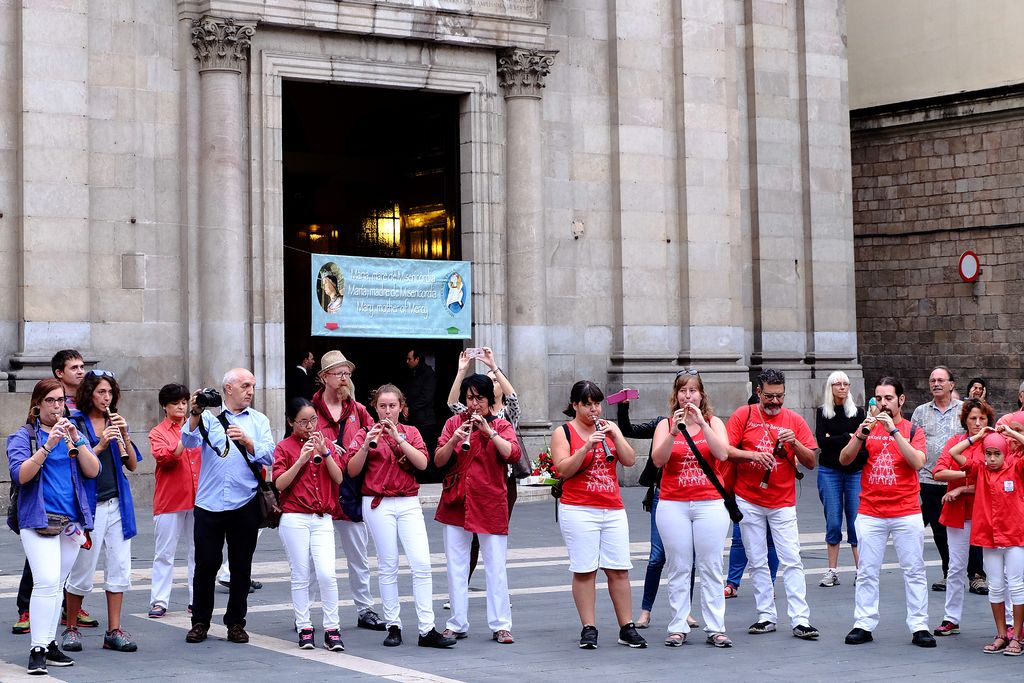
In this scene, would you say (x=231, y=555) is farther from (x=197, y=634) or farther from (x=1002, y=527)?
(x=1002, y=527)

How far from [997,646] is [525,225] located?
13.4 m

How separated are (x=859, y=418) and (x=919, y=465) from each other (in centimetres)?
247

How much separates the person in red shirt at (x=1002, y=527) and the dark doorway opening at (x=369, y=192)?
12.9 m

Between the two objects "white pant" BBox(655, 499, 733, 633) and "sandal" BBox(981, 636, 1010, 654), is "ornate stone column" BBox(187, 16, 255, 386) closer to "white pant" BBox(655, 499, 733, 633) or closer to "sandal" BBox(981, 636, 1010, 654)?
"white pant" BBox(655, 499, 733, 633)

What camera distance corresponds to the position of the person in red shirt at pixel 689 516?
409 inches

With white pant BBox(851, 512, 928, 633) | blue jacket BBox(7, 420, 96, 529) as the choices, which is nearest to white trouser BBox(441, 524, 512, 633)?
white pant BBox(851, 512, 928, 633)

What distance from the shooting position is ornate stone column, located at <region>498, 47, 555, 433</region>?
2258 centimetres

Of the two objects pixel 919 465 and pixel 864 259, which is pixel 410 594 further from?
pixel 864 259

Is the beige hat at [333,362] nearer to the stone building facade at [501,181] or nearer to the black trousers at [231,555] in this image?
the black trousers at [231,555]

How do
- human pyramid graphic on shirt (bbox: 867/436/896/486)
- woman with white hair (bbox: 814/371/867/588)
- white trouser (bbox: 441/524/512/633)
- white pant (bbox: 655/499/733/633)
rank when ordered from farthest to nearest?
woman with white hair (bbox: 814/371/867/588) → human pyramid graphic on shirt (bbox: 867/436/896/486) → white trouser (bbox: 441/524/512/633) → white pant (bbox: 655/499/733/633)

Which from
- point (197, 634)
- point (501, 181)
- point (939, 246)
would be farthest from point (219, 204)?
point (939, 246)

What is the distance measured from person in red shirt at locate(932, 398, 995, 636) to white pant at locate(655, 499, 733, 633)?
1713 millimetres

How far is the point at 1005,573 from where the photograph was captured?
406 inches

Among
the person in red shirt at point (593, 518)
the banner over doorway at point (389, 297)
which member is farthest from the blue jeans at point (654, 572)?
the banner over doorway at point (389, 297)
